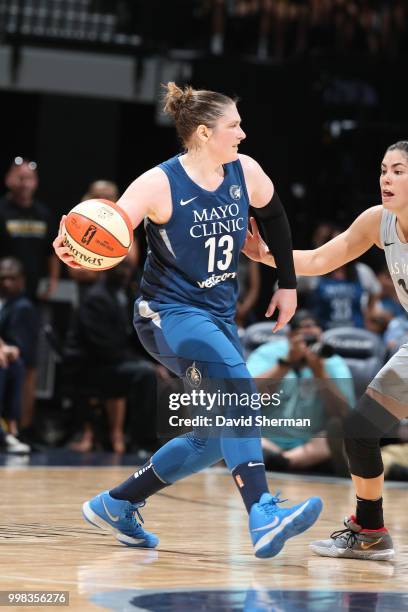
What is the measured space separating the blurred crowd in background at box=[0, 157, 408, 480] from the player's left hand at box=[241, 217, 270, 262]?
373 cm

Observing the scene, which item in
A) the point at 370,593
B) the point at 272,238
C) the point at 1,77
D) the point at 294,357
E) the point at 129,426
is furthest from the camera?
the point at 1,77

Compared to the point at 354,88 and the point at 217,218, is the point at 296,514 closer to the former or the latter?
the point at 217,218

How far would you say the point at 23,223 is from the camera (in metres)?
10.1

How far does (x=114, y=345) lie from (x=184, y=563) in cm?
592

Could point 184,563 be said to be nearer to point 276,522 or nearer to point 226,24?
point 276,522

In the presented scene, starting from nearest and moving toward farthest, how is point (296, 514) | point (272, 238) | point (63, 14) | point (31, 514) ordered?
point (296, 514) < point (272, 238) < point (31, 514) < point (63, 14)

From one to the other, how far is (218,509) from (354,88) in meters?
9.18

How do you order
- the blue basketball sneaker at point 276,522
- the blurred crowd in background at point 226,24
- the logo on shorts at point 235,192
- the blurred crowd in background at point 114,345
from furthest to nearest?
1. the blurred crowd in background at point 226,24
2. the blurred crowd in background at point 114,345
3. the logo on shorts at point 235,192
4. the blue basketball sneaker at point 276,522

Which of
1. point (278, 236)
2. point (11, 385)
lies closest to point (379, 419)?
point (278, 236)

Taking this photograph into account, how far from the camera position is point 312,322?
885 centimetres

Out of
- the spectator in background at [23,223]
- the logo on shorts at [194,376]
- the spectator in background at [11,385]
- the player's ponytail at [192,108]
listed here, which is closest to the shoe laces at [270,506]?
the logo on shorts at [194,376]

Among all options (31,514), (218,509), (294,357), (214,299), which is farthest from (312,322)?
(214,299)

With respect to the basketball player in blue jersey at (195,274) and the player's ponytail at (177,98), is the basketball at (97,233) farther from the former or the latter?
the player's ponytail at (177,98)

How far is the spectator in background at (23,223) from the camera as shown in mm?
10016
